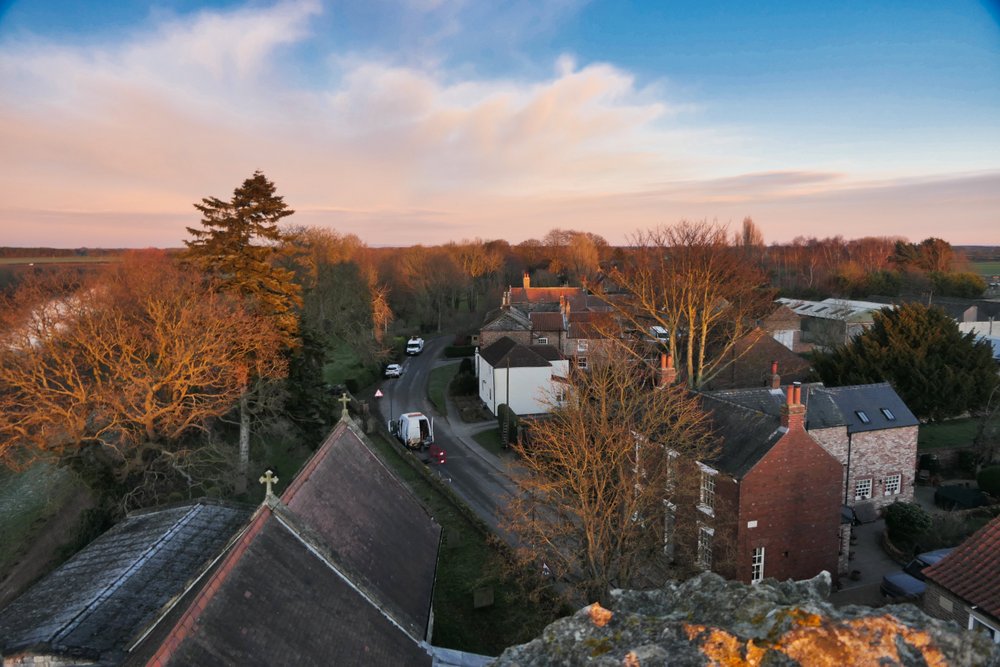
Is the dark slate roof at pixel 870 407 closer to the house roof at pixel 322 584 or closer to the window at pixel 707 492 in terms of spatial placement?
the window at pixel 707 492

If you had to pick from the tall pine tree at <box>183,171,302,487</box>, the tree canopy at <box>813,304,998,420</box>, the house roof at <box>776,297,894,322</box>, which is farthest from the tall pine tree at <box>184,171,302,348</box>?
the house roof at <box>776,297,894,322</box>

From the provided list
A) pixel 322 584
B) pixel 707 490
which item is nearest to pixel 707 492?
pixel 707 490

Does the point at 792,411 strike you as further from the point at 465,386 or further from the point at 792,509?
the point at 465,386

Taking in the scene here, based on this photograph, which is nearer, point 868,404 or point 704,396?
point 704,396

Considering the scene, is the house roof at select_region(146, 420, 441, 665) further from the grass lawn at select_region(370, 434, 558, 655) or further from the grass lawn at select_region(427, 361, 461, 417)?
the grass lawn at select_region(427, 361, 461, 417)

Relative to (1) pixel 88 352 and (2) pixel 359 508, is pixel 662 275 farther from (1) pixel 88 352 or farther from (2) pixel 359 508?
(1) pixel 88 352

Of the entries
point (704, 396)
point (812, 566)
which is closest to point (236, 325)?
point (704, 396)
